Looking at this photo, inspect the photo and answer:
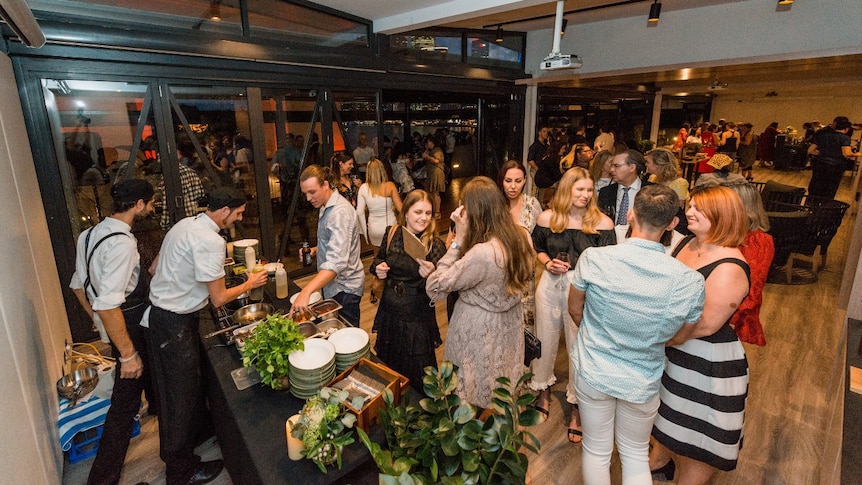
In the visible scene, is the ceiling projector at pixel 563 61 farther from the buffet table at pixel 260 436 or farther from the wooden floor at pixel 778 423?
the buffet table at pixel 260 436

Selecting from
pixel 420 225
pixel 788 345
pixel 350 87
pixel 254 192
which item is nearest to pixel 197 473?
pixel 420 225

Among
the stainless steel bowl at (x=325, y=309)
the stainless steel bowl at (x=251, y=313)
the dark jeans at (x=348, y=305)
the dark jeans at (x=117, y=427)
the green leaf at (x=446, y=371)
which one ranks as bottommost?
the dark jeans at (x=117, y=427)

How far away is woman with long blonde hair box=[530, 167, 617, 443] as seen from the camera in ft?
8.97

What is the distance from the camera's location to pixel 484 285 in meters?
2.14

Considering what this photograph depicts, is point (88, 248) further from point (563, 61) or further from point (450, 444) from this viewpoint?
point (563, 61)

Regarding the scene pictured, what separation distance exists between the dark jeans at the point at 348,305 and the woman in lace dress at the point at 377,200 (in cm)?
173

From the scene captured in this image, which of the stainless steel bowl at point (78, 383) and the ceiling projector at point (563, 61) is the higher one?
the ceiling projector at point (563, 61)

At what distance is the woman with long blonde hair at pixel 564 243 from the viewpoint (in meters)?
2.73

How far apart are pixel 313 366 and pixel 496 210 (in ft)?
3.71

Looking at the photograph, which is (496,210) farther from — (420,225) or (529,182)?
(529,182)

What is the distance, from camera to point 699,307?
1.61 meters

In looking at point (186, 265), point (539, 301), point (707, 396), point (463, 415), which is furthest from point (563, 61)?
point (463, 415)

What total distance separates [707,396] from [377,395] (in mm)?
1548

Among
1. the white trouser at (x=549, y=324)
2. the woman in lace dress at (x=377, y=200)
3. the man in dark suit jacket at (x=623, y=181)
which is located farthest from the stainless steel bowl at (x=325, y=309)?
the man in dark suit jacket at (x=623, y=181)
